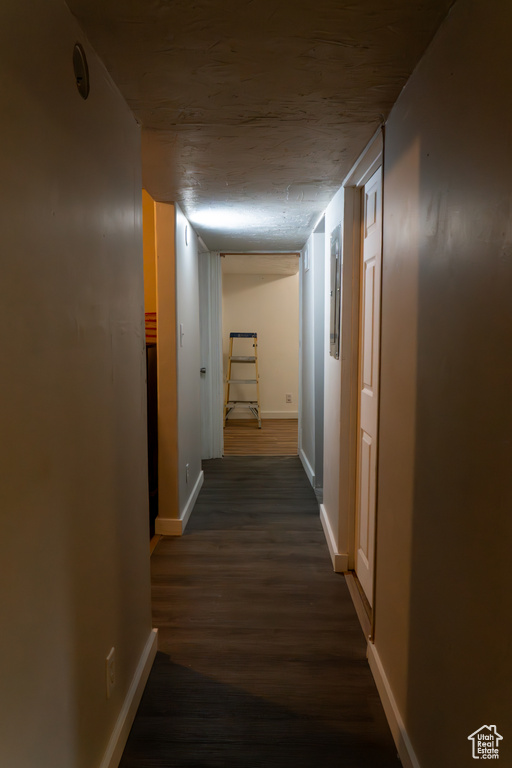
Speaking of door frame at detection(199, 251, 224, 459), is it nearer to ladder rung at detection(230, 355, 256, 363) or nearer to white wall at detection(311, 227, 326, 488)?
white wall at detection(311, 227, 326, 488)

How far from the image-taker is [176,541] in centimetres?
312

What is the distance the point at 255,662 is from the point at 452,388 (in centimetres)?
147

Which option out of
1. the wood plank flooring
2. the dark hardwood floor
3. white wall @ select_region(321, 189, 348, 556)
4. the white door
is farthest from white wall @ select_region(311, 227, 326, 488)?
the white door

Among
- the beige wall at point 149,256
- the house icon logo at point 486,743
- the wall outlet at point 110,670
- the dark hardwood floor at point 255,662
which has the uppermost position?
the beige wall at point 149,256

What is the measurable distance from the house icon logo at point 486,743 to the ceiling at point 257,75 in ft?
5.07

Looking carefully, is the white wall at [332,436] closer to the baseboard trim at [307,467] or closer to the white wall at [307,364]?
the baseboard trim at [307,467]

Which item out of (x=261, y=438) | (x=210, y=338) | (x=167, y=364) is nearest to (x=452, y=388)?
(x=167, y=364)

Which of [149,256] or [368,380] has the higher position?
[149,256]

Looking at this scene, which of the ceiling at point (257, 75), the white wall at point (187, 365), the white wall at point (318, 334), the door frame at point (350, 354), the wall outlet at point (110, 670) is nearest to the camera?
the ceiling at point (257, 75)

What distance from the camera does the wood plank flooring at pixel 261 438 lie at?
5.45 m

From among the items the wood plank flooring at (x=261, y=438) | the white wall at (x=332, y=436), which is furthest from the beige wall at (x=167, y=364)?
the wood plank flooring at (x=261, y=438)

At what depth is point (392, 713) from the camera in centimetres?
159

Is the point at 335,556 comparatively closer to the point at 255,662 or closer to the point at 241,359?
the point at 255,662

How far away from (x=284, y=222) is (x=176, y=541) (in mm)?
2346
